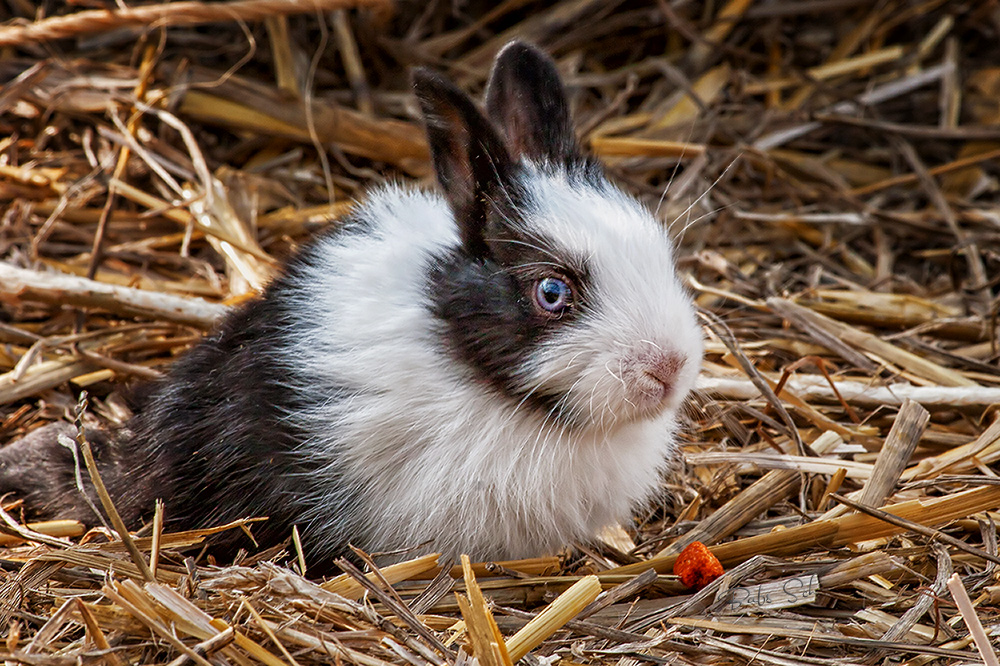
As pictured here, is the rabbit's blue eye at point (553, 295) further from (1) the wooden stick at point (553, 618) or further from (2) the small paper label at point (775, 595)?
(2) the small paper label at point (775, 595)

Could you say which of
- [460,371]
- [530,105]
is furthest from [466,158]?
[460,371]

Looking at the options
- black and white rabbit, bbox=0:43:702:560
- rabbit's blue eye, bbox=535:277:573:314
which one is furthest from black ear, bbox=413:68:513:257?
rabbit's blue eye, bbox=535:277:573:314

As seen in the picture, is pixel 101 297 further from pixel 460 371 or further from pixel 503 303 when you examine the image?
pixel 503 303

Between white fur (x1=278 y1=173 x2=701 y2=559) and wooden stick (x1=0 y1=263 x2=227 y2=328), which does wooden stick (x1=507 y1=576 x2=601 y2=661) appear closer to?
white fur (x1=278 y1=173 x2=701 y2=559)

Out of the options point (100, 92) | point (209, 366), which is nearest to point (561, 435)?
point (209, 366)

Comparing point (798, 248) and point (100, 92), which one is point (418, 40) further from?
point (798, 248)

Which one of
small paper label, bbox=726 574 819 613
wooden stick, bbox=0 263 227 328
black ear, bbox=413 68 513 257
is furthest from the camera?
wooden stick, bbox=0 263 227 328
